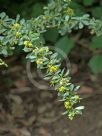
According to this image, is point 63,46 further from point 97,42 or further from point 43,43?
point 43,43

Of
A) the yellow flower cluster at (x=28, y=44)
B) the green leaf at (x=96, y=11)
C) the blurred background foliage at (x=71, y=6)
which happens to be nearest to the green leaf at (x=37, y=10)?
the blurred background foliage at (x=71, y=6)

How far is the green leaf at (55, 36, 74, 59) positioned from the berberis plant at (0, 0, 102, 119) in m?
0.72

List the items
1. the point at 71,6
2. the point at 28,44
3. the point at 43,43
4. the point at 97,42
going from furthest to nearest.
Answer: the point at 97,42 < the point at 71,6 < the point at 43,43 < the point at 28,44

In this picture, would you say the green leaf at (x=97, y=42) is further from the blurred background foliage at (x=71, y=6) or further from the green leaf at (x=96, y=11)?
the green leaf at (x=96, y=11)

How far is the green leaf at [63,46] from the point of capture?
233cm

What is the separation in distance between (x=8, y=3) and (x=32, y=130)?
2.27 ft

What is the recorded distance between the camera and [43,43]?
1.49 metres

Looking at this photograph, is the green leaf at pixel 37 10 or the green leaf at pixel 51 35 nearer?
the green leaf at pixel 37 10

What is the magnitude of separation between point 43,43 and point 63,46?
33.5 inches

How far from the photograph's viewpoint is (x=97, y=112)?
7.84 feet

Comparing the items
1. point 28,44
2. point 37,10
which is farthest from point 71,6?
point 28,44

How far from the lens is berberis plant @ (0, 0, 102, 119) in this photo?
1239mm

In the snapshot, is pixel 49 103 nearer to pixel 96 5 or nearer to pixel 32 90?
pixel 32 90

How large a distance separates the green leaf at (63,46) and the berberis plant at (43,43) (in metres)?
0.72
